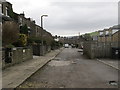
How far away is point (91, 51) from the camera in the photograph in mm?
32562

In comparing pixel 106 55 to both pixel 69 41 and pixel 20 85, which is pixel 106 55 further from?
pixel 69 41

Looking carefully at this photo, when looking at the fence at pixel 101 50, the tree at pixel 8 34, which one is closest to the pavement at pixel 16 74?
the tree at pixel 8 34

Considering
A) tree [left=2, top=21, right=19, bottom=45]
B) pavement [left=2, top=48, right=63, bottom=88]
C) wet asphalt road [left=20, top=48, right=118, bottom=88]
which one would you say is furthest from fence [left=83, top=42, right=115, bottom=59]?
pavement [left=2, top=48, right=63, bottom=88]

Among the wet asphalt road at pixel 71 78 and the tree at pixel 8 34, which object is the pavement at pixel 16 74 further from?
the tree at pixel 8 34

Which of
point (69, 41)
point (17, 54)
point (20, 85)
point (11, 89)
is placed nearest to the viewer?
point (11, 89)

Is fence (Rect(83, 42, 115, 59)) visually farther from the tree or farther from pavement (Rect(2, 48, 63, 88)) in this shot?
pavement (Rect(2, 48, 63, 88))

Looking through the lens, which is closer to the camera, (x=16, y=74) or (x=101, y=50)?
(x=16, y=74)

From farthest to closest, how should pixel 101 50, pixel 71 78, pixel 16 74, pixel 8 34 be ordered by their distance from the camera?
1. pixel 101 50
2. pixel 8 34
3. pixel 16 74
4. pixel 71 78

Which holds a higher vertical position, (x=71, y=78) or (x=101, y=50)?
(x=101, y=50)

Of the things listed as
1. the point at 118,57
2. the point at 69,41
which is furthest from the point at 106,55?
the point at 69,41

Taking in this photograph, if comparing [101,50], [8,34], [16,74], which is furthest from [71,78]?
[101,50]

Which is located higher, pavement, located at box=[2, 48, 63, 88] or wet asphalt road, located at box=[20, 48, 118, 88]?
pavement, located at box=[2, 48, 63, 88]

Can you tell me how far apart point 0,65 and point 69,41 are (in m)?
143

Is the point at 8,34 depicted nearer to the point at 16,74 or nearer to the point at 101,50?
the point at 16,74
